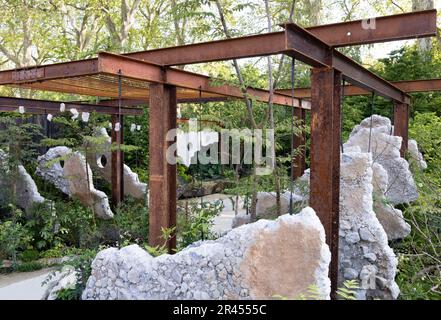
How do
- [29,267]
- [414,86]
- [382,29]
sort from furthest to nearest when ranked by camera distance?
[414,86] → [29,267] → [382,29]

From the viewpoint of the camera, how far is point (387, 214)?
7.01m

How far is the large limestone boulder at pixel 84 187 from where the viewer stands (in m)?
9.76

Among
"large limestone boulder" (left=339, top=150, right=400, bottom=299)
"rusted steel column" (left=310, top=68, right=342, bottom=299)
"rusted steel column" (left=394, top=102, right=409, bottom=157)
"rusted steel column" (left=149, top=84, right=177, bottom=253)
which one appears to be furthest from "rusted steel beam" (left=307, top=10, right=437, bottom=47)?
"rusted steel column" (left=394, top=102, right=409, bottom=157)

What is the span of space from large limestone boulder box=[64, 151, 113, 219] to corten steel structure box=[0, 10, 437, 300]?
3224 mm

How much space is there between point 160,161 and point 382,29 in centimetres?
313

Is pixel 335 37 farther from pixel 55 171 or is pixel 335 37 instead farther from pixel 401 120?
pixel 55 171

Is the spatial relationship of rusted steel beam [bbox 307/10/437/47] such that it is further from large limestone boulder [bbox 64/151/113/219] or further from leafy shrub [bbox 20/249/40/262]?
large limestone boulder [bbox 64/151/113/219]

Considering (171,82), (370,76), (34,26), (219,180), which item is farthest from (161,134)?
(34,26)

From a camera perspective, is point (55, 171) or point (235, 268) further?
point (55, 171)

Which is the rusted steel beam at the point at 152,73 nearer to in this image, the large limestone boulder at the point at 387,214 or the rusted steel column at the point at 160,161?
the rusted steel column at the point at 160,161

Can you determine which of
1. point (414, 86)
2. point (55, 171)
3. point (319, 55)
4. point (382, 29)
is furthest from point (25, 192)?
point (414, 86)
